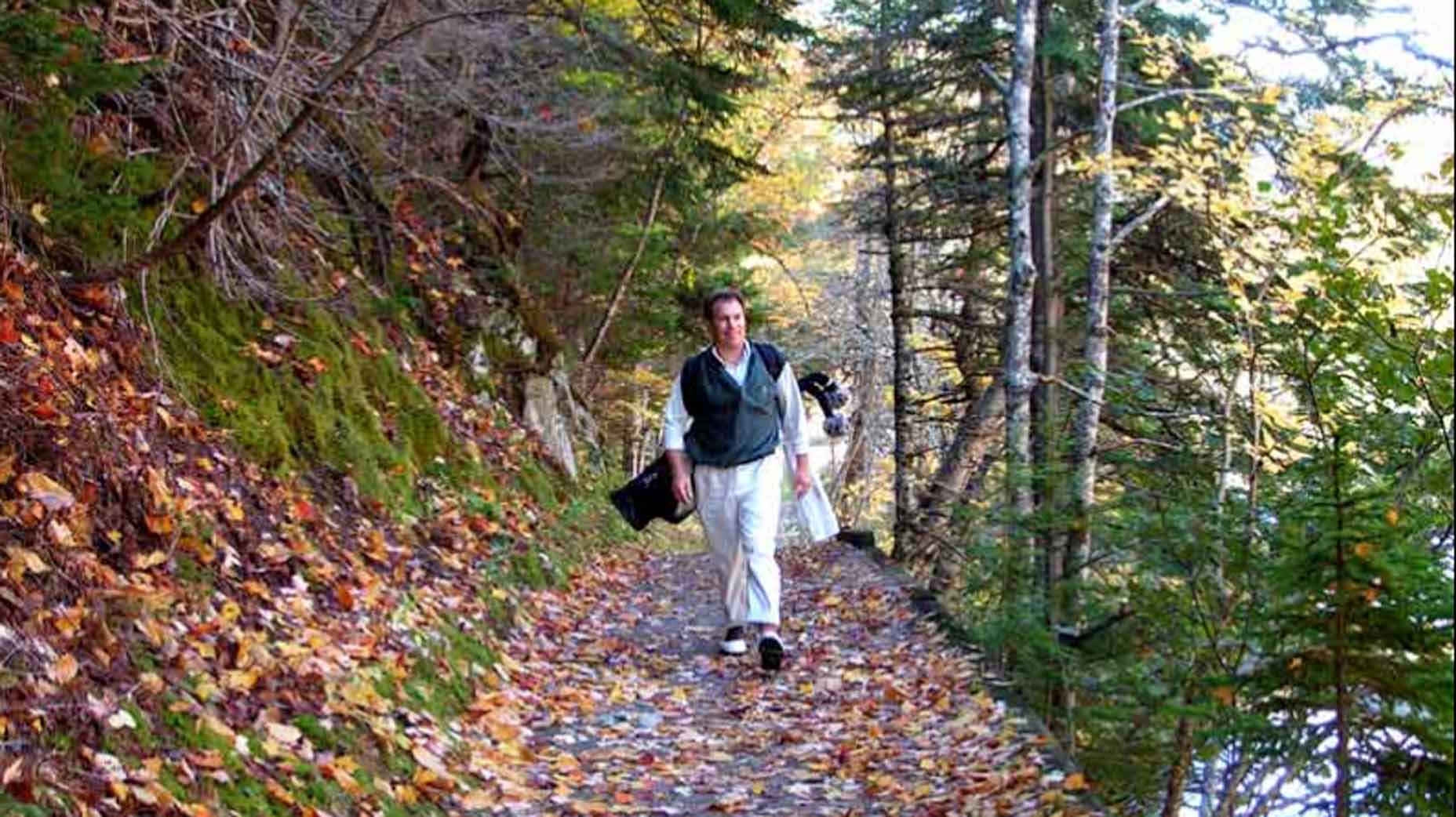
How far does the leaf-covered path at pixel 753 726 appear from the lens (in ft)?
17.1

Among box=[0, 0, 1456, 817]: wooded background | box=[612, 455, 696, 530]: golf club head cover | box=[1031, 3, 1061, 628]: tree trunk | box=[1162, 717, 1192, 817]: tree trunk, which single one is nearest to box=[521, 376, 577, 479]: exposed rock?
box=[0, 0, 1456, 817]: wooded background

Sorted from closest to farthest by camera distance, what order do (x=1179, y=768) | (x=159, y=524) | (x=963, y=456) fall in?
(x=1179, y=768) → (x=159, y=524) → (x=963, y=456)

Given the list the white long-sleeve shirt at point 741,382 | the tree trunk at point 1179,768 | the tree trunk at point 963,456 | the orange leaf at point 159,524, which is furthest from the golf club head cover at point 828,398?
the tree trunk at point 963,456

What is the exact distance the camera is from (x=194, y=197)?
26.8 ft

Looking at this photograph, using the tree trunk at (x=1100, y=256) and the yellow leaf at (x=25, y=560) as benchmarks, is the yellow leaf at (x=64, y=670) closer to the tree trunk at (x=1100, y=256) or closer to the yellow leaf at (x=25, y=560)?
the yellow leaf at (x=25, y=560)

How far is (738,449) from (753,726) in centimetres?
170

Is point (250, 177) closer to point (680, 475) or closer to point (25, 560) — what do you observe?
point (25, 560)

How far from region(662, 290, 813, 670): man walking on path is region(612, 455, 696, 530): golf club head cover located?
5.6 inches

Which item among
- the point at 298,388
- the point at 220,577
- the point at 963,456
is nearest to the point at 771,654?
the point at 220,577

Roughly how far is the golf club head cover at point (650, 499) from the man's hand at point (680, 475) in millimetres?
184

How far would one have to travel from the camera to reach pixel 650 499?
25.8 feet

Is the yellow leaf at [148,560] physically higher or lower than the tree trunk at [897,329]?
lower

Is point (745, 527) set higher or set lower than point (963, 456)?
lower

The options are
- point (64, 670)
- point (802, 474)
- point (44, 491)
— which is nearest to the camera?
point (64, 670)
